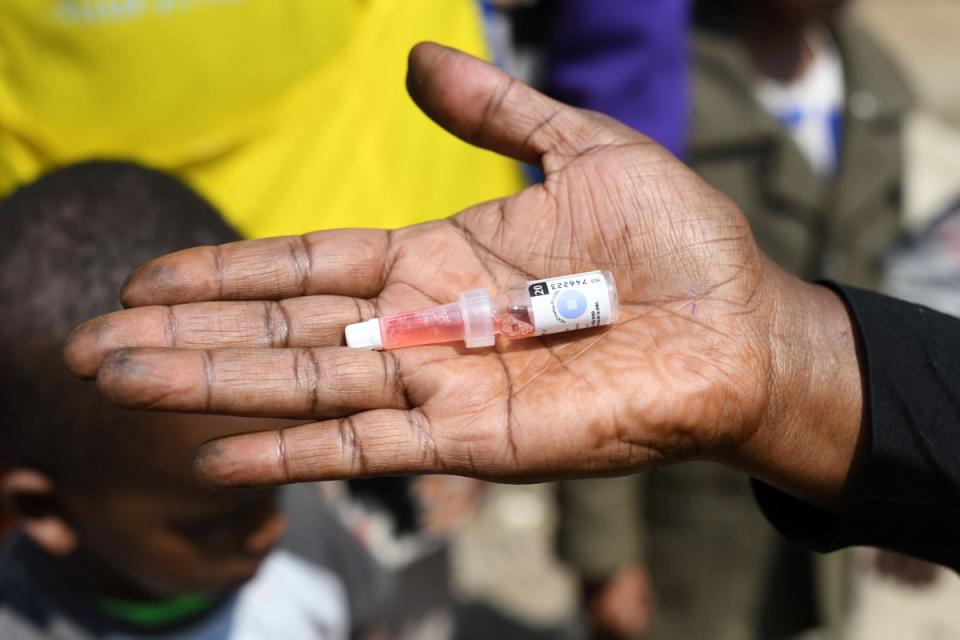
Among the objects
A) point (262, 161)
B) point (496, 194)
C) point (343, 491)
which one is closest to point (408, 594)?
→ point (343, 491)

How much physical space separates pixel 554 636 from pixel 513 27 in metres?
3.02

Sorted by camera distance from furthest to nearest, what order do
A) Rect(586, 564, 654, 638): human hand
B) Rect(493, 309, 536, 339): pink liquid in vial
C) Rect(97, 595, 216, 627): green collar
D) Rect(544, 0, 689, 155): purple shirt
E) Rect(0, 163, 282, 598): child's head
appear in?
1. Rect(586, 564, 654, 638): human hand
2. Rect(544, 0, 689, 155): purple shirt
3. Rect(97, 595, 216, 627): green collar
4. Rect(0, 163, 282, 598): child's head
5. Rect(493, 309, 536, 339): pink liquid in vial

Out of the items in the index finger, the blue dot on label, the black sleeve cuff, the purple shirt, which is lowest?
the black sleeve cuff

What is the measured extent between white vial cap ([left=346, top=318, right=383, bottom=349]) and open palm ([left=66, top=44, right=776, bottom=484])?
5 cm

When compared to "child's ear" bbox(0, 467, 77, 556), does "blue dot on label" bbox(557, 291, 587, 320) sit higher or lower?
higher

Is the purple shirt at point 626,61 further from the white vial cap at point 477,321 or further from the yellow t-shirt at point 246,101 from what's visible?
the white vial cap at point 477,321

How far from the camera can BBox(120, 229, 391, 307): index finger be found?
80.0 inches

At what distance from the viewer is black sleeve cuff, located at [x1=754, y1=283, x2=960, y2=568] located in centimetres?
210

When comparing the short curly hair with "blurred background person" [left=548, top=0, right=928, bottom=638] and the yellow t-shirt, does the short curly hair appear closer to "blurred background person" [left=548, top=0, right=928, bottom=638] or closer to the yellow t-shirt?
the yellow t-shirt

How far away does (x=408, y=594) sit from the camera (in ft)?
12.6

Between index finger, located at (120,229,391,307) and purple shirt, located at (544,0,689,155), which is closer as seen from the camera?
index finger, located at (120,229,391,307)

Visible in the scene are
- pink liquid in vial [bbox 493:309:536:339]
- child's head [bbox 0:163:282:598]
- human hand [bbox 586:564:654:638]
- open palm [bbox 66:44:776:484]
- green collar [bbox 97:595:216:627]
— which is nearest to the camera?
open palm [bbox 66:44:776:484]

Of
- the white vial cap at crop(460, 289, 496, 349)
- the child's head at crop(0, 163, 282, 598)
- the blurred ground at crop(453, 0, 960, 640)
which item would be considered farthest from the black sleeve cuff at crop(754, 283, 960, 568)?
the blurred ground at crop(453, 0, 960, 640)

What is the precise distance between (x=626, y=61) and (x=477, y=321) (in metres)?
1.51
